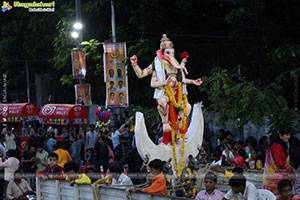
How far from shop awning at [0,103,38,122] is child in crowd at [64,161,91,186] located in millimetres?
15847

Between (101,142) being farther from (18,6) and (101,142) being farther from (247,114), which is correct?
(18,6)

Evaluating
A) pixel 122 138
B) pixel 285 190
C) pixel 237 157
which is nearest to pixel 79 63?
pixel 122 138

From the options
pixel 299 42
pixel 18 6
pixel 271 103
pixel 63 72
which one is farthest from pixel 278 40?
pixel 63 72

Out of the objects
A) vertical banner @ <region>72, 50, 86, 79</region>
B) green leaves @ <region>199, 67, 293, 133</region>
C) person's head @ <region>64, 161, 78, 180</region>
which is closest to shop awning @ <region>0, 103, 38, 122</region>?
vertical banner @ <region>72, 50, 86, 79</region>

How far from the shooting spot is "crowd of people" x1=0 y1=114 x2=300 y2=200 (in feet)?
26.4

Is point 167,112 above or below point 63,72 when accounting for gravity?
below

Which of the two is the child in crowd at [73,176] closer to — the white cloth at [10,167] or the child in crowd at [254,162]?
the white cloth at [10,167]

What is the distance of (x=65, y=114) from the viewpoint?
2359cm

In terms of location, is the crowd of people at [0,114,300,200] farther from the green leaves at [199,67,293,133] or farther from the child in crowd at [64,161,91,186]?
the green leaves at [199,67,293,133]

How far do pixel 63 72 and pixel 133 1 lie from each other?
12.1 meters

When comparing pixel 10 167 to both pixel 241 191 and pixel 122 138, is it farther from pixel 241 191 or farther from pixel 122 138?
pixel 241 191

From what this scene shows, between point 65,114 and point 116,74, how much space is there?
13.0ft

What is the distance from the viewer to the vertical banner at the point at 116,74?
67.1ft

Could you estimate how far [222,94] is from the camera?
16516 millimetres
